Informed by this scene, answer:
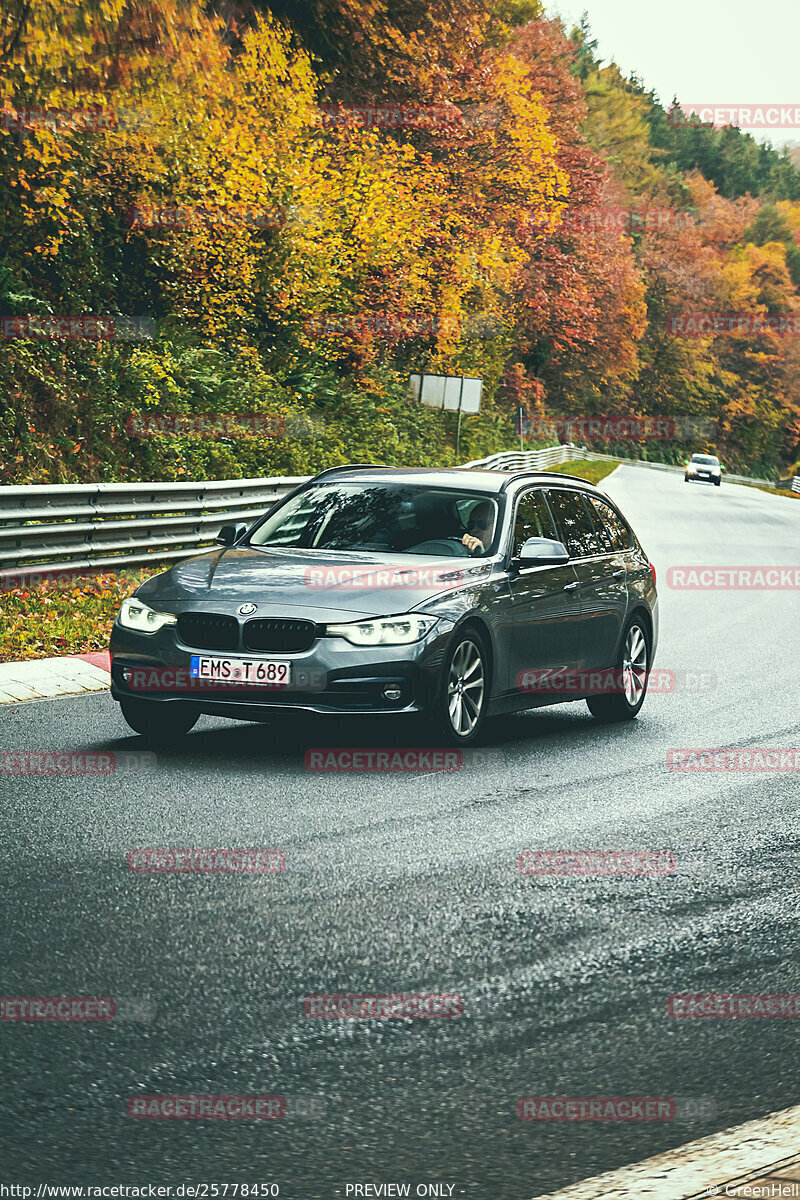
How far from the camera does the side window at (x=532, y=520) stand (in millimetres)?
10438

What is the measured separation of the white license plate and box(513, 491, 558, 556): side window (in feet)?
7.05

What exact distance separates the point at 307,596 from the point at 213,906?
129 inches

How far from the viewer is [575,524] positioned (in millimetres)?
11367

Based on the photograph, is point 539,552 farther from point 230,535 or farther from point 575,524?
point 230,535
